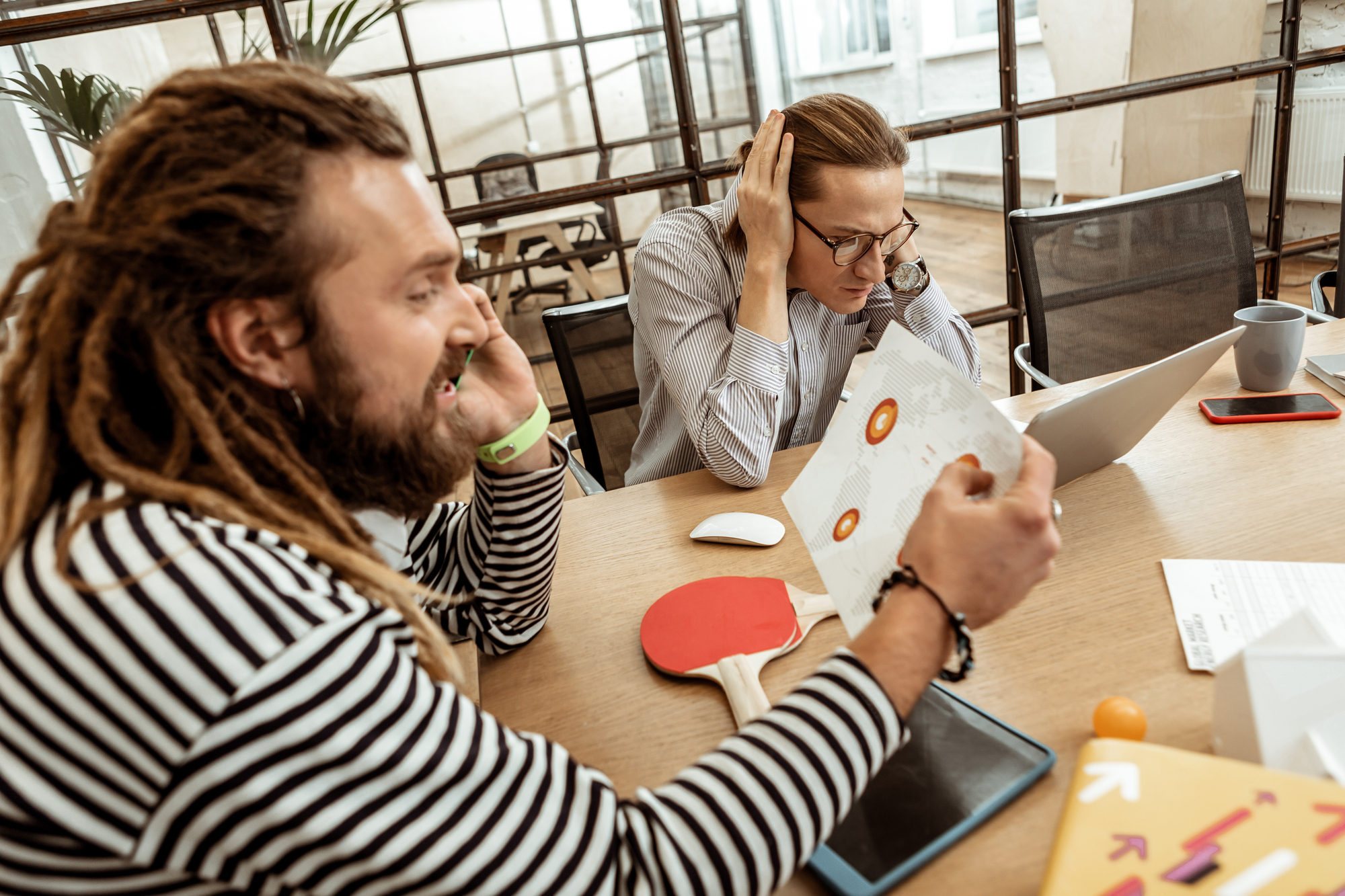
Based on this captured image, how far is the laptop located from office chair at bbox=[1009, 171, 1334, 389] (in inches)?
26.0

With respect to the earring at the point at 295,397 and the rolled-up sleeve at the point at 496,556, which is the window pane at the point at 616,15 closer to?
the rolled-up sleeve at the point at 496,556

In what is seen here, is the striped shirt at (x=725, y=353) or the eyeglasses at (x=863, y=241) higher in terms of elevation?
the eyeglasses at (x=863, y=241)

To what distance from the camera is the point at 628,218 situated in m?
2.29

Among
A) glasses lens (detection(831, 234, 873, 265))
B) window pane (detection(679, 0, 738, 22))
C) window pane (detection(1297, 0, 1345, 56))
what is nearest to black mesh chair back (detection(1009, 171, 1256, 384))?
glasses lens (detection(831, 234, 873, 265))

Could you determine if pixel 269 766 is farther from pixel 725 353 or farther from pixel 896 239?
pixel 896 239

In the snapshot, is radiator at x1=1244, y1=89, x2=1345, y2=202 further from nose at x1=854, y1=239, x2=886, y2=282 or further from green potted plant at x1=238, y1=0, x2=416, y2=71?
green potted plant at x1=238, y1=0, x2=416, y2=71

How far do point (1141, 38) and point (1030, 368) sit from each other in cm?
142

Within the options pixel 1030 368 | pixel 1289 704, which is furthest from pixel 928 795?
pixel 1030 368

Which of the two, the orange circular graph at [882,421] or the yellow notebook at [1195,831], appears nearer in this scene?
the yellow notebook at [1195,831]

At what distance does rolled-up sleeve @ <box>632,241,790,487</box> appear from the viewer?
48.6 inches

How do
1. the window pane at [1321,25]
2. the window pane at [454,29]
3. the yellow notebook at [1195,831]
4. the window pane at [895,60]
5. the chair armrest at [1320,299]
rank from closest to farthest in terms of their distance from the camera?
the yellow notebook at [1195,831]
the chair armrest at [1320,299]
the window pane at [454,29]
the window pane at [895,60]
the window pane at [1321,25]

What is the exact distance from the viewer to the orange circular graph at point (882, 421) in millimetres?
728

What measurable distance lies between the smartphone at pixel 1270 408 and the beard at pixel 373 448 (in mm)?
1096

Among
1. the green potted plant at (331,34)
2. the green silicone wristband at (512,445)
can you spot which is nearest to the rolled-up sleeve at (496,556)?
the green silicone wristband at (512,445)
